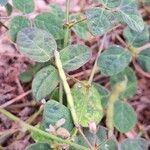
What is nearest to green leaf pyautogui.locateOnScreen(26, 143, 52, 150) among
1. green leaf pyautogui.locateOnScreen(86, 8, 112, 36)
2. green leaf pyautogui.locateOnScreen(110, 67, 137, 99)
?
green leaf pyautogui.locateOnScreen(86, 8, 112, 36)

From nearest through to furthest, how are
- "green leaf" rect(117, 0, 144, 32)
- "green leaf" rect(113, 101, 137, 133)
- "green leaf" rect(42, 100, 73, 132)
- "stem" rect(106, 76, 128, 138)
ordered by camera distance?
"stem" rect(106, 76, 128, 138)
"green leaf" rect(42, 100, 73, 132)
"green leaf" rect(117, 0, 144, 32)
"green leaf" rect(113, 101, 137, 133)

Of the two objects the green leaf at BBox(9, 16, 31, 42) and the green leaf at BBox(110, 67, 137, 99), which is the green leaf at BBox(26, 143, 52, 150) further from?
the green leaf at BBox(110, 67, 137, 99)

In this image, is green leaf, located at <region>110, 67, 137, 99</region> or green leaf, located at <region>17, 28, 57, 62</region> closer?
green leaf, located at <region>17, 28, 57, 62</region>

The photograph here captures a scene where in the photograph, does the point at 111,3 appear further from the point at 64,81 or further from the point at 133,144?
the point at 133,144

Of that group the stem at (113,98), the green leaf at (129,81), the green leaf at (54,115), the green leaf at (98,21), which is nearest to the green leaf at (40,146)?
the green leaf at (54,115)

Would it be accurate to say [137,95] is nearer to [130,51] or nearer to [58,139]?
[130,51]

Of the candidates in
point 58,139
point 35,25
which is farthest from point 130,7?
point 58,139
